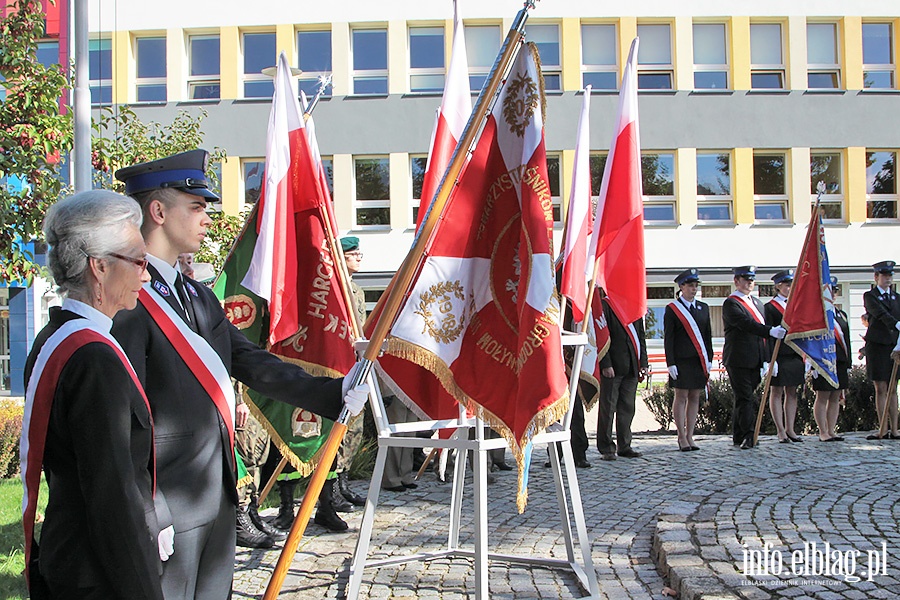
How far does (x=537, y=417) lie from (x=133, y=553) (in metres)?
2.20

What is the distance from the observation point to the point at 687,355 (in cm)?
1050

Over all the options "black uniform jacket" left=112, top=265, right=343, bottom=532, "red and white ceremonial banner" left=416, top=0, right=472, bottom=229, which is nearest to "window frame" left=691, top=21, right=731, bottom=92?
"red and white ceremonial banner" left=416, top=0, right=472, bottom=229

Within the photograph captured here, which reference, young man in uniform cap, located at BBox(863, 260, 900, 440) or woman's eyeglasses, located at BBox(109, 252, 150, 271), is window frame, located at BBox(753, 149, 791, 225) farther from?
woman's eyeglasses, located at BBox(109, 252, 150, 271)

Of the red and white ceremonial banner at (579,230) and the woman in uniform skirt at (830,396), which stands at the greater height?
the red and white ceremonial banner at (579,230)

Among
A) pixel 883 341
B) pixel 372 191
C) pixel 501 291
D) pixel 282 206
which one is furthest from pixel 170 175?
pixel 372 191

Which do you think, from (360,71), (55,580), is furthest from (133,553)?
(360,71)

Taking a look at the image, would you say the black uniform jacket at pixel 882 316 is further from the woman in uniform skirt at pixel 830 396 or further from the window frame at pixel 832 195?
the window frame at pixel 832 195

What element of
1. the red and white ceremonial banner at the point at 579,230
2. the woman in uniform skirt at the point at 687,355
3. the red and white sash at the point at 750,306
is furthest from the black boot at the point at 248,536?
the red and white sash at the point at 750,306

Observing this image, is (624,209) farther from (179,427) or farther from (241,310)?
(179,427)

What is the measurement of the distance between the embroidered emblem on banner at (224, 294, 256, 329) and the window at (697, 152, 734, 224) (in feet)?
67.1

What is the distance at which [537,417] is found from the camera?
3.91 meters

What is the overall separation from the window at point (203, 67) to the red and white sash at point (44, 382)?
957 inches

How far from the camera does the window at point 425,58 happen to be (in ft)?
81.9

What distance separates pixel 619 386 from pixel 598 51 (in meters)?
17.0
